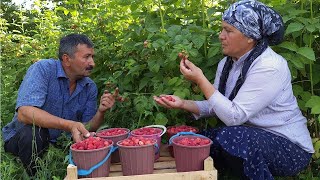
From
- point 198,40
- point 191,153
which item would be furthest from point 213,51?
point 191,153

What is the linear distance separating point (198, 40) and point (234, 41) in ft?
1.17

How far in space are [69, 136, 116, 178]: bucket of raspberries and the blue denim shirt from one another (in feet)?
2.50

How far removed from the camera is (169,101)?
2408mm

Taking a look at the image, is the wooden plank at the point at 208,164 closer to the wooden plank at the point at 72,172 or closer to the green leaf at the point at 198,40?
the wooden plank at the point at 72,172

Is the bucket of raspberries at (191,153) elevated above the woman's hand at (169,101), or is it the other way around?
the woman's hand at (169,101)

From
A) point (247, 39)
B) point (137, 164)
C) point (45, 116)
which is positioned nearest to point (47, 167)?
point (45, 116)

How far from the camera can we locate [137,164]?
207 cm

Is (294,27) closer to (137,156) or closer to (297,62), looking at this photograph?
(297,62)

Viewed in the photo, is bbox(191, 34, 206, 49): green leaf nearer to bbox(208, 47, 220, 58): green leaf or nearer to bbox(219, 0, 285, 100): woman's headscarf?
bbox(208, 47, 220, 58): green leaf

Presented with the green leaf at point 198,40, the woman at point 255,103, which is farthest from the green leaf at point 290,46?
the green leaf at point 198,40

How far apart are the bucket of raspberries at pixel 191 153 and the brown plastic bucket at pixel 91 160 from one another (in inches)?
15.9

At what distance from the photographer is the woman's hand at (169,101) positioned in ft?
7.86

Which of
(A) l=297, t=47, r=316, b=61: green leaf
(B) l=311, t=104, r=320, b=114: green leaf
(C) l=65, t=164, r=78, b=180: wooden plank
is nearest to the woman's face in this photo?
(A) l=297, t=47, r=316, b=61: green leaf

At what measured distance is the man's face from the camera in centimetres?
284
